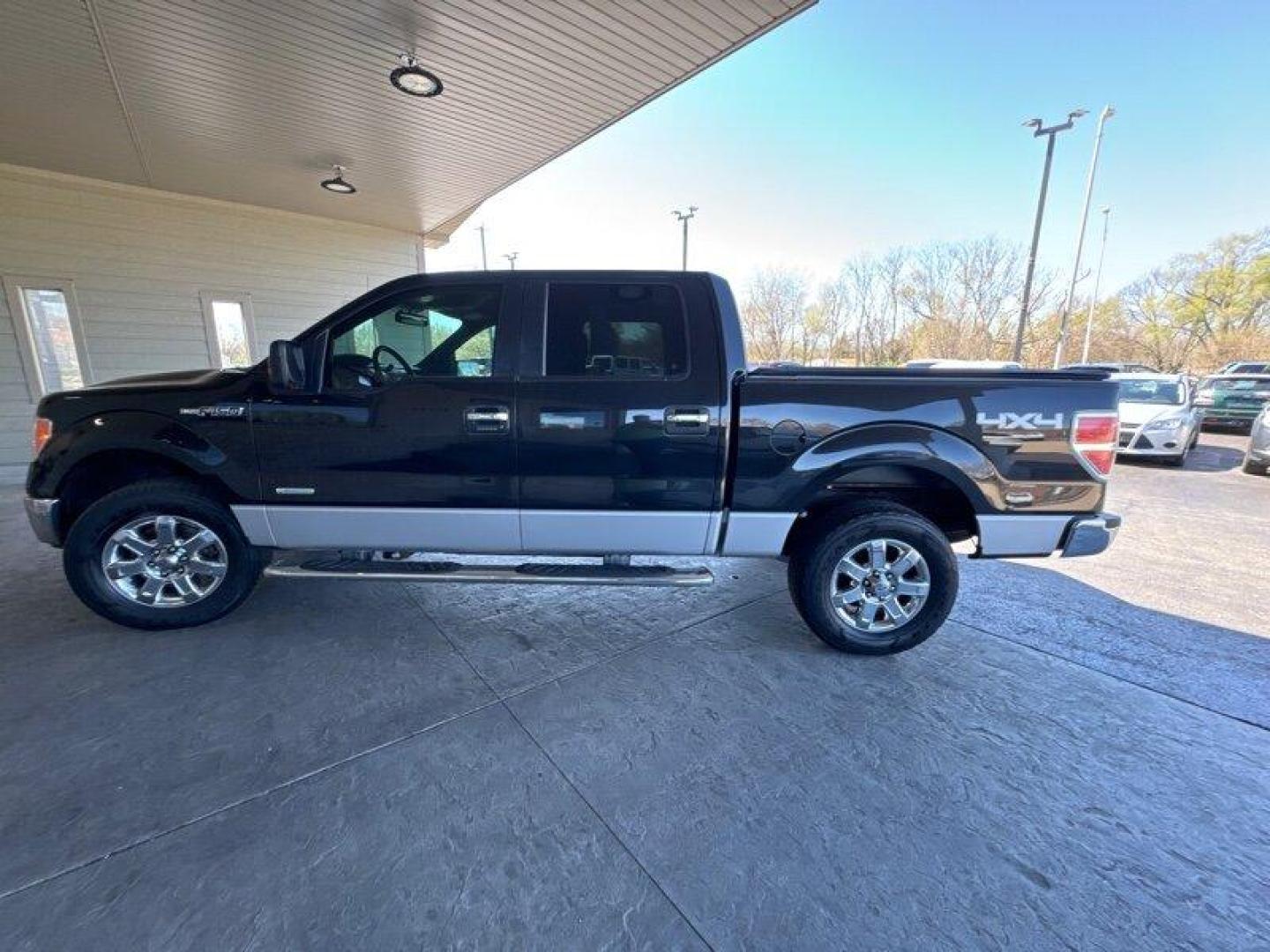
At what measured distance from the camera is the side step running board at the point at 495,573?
3.01m

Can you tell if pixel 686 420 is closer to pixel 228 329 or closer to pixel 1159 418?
pixel 228 329

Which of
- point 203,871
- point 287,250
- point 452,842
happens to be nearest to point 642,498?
point 452,842

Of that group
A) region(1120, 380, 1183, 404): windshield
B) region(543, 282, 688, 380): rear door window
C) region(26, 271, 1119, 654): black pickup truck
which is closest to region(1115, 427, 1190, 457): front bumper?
region(1120, 380, 1183, 404): windshield

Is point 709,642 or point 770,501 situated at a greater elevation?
point 770,501

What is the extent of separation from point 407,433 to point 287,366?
2.23 ft

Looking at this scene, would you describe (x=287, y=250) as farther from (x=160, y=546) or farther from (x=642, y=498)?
(x=642, y=498)

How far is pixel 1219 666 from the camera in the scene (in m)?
2.93

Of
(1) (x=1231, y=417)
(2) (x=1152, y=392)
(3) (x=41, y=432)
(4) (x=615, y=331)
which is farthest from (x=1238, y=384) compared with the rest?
(3) (x=41, y=432)

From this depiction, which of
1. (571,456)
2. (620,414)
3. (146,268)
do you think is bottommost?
(571,456)

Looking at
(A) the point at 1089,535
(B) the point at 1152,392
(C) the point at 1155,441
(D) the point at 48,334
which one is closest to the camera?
(A) the point at 1089,535

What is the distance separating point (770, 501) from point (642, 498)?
0.72 metres

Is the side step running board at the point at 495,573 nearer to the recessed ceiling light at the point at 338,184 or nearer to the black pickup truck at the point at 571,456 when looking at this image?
the black pickup truck at the point at 571,456

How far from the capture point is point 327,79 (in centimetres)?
482

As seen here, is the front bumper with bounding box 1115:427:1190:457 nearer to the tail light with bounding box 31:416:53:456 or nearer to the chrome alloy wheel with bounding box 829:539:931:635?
the chrome alloy wheel with bounding box 829:539:931:635
